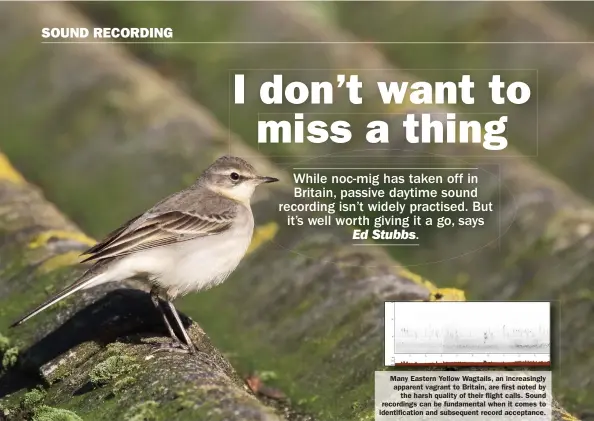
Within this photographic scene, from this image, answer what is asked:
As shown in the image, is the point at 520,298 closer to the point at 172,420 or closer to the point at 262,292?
the point at 262,292

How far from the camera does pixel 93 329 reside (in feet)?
28.8

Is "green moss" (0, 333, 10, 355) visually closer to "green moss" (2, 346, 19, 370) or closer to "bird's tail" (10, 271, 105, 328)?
"green moss" (2, 346, 19, 370)

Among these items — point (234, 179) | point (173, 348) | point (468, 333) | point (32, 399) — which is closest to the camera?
point (173, 348)

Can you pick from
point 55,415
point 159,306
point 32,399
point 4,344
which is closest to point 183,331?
point 159,306

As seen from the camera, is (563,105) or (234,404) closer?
(234,404)

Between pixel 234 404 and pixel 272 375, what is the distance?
2.72 meters

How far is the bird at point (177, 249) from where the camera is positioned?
26.4 ft

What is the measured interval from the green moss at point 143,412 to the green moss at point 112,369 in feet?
1.72

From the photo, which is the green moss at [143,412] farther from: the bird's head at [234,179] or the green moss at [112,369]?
the bird's head at [234,179]

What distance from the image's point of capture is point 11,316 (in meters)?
9.53

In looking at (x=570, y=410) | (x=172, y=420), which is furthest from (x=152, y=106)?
(x=570, y=410)

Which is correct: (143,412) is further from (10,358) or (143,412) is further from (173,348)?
(10,358)

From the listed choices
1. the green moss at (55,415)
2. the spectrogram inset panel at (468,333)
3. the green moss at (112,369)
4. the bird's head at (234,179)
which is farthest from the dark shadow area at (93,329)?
the spectrogram inset panel at (468,333)

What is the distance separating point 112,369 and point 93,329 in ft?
3.21
